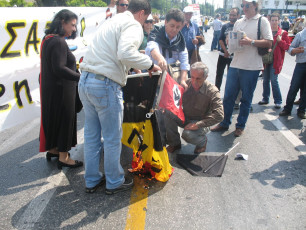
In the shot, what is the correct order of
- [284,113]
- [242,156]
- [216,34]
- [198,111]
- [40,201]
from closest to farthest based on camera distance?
[40,201], [242,156], [198,111], [284,113], [216,34]

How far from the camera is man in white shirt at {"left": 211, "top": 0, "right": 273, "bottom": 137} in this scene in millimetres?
3877

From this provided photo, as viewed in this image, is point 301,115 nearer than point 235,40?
No

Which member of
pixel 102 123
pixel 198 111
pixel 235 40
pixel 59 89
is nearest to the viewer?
pixel 102 123

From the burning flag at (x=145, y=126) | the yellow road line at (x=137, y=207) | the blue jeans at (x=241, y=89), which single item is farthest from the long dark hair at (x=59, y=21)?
the blue jeans at (x=241, y=89)

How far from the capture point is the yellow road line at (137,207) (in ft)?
7.76

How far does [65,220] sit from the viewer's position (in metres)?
2.42

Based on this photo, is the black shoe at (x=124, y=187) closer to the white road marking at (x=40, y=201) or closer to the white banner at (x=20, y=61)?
the white road marking at (x=40, y=201)

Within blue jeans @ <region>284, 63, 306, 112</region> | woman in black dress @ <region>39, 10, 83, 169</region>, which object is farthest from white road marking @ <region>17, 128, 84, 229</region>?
blue jeans @ <region>284, 63, 306, 112</region>

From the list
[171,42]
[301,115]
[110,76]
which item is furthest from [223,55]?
[110,76]

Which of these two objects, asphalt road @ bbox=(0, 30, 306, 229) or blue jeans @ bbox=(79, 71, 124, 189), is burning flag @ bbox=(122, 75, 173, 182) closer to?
asphalt road @ bbox=(0, 30, 306, 229)

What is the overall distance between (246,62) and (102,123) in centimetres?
258

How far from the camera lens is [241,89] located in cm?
427

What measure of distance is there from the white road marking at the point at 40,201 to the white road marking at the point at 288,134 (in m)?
3.19

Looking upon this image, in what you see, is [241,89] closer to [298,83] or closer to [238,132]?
[238,132]
